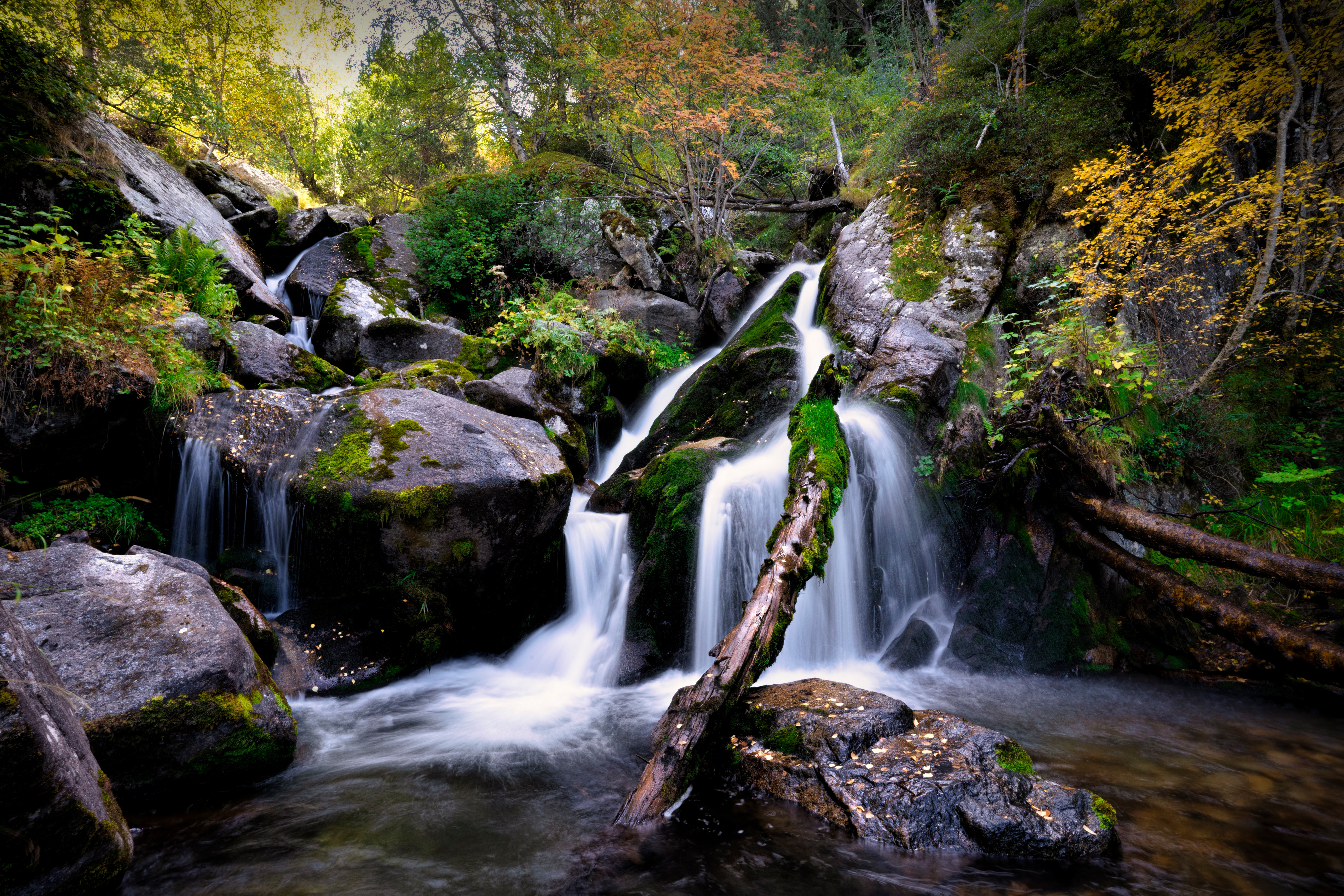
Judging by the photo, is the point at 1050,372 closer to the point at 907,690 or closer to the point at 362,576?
the point at 907,690

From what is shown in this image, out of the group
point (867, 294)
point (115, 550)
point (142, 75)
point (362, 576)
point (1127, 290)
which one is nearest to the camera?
point (115, 550)

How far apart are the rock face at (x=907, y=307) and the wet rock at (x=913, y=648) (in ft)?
8.63

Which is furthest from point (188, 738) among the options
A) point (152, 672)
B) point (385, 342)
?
point (385, 342)

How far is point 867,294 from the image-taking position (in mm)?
9086

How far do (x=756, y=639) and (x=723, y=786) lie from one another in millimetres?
881

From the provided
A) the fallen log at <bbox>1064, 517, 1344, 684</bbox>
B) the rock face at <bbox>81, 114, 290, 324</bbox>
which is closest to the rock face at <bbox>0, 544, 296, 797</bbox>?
the rock face at <bbox>81, 114, 290, 324</bbox>

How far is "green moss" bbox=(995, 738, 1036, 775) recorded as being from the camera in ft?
9.88

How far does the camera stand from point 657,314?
452 inches

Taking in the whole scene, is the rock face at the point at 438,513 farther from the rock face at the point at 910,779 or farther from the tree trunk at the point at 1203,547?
the tree trunk at the point at 1203,547

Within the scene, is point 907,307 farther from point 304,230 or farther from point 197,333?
point 304,230

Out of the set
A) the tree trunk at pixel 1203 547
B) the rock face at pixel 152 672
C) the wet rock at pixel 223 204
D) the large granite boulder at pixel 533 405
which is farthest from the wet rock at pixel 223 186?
the tree trunk at pixel 1203 547

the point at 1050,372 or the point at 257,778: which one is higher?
the point at 1050,372

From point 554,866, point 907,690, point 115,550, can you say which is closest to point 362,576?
point 115,550

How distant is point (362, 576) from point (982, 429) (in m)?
7.13
